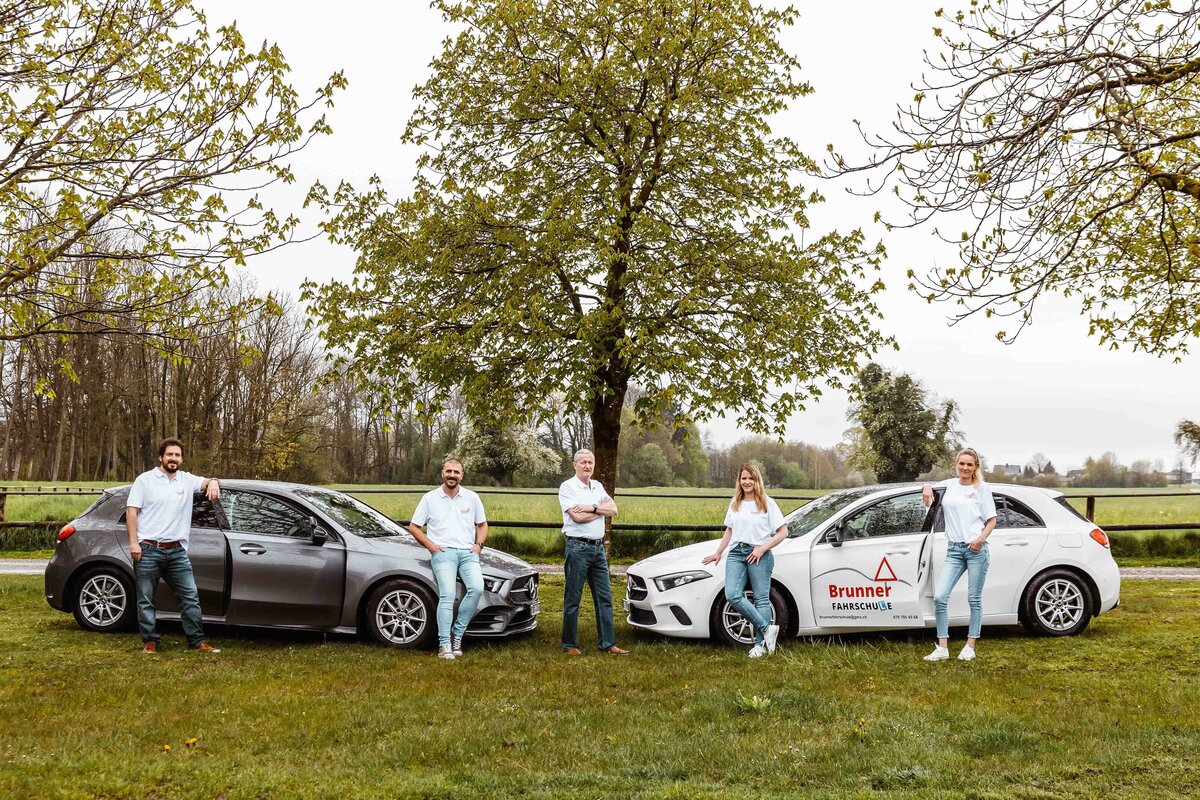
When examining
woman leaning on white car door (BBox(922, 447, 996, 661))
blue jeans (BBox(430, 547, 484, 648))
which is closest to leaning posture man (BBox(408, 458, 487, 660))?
blue jeans (BBox(430, 547, 484, 648))

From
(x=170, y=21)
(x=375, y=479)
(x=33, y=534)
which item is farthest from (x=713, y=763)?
(x=375, y=479)

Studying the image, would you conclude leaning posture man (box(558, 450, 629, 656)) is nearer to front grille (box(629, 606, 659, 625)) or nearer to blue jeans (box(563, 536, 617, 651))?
blue jeans (box(563, 536, 617, 651))

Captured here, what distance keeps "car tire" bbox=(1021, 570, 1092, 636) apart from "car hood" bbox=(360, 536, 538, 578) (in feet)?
16.5

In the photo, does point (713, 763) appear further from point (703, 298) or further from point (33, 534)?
point (33, 534)

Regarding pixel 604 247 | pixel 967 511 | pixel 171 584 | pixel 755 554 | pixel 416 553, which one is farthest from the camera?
pixel 604 247

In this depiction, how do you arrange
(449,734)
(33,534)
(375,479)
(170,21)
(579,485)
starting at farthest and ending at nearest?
(375,479) → (33,534) → (170,21) → (579,485) → (449,734)

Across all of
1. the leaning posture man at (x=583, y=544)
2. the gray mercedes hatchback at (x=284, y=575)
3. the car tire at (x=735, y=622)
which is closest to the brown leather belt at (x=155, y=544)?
the gray mercedes hatchback at (x=284, y=575)

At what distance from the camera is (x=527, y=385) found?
14.9m

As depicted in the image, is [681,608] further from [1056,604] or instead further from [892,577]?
[1056,604]

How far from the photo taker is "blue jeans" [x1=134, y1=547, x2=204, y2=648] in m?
8.77

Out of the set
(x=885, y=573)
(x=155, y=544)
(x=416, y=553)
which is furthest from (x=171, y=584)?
(x=885, y=573)

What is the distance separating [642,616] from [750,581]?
4.23 ft

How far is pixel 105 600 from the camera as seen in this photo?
9.75 meters

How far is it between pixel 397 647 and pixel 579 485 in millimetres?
2341
